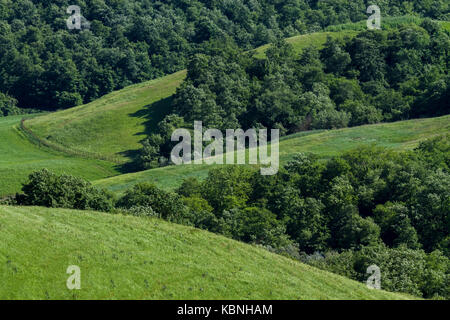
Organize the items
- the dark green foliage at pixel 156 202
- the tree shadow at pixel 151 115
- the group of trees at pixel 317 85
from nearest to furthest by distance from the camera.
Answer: the dark green foliage at pixel 156 202 < the tree shadow at pixel 151 115 < the group of trees at pixel 317 85

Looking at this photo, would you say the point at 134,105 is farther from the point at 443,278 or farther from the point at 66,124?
the point at 443,278

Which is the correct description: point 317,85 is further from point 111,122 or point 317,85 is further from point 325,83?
point 111,122

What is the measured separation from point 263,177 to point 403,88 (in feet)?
227

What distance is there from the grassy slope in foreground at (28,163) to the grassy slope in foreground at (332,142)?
16.7 meters

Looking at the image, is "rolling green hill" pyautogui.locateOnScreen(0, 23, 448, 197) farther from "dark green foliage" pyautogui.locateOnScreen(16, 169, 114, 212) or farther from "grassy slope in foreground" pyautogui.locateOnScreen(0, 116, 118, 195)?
"dark green foliage" pyautogui.locateOnScreen(16, 169, 114, 212)

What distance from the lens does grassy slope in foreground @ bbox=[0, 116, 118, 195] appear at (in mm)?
125688

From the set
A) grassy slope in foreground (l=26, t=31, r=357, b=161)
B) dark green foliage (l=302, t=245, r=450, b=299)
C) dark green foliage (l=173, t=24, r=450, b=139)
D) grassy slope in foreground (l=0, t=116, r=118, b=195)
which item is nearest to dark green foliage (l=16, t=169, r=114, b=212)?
dark green foliage (l=302, t=245, r=450, b=299)

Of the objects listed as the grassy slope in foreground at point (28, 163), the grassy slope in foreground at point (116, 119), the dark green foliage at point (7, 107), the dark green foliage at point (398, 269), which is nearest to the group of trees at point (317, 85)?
the grassy slope in foreground at point (116, 119)

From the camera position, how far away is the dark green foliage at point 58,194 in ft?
209

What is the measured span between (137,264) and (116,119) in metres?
116

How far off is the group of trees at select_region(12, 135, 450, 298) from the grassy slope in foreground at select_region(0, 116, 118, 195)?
122 feet

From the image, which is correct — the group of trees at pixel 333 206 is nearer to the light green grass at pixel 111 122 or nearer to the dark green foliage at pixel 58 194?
the dark green foliage at pixel 58 194

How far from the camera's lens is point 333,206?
9362cm

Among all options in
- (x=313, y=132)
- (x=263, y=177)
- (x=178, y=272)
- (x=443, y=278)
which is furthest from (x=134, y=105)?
(x=178, y=272)
